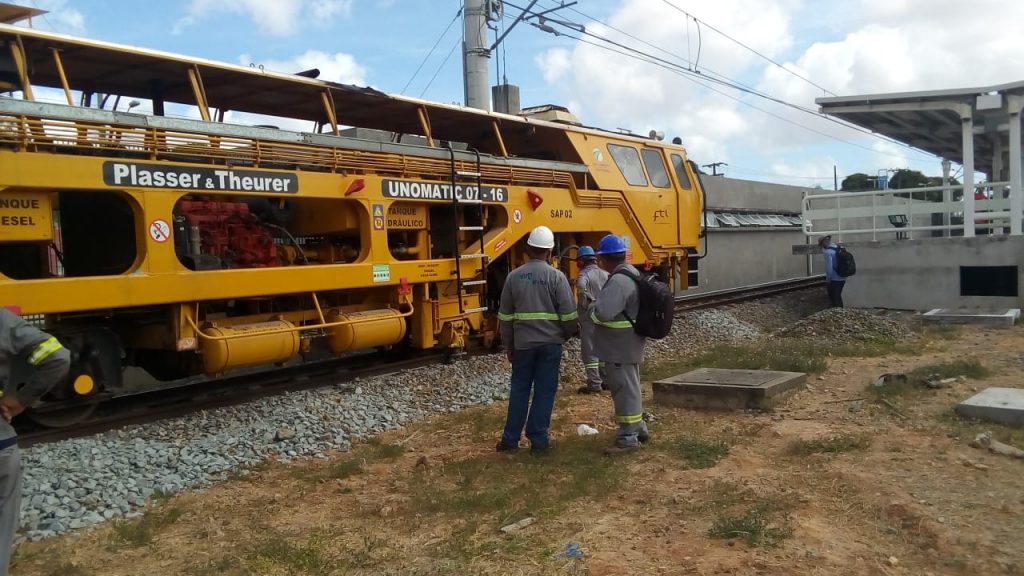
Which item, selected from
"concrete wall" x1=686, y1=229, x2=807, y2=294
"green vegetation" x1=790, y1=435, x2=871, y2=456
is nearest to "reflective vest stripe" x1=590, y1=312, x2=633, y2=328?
"green vegetation" x1=790, y1=435, x2=871, y2=456

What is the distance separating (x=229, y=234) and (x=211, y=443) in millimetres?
2260

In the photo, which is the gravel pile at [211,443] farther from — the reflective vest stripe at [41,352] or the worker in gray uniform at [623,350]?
the worker in gray uniform at [623,350]

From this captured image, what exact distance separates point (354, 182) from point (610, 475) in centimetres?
412

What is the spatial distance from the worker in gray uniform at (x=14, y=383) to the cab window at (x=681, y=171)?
10858mm

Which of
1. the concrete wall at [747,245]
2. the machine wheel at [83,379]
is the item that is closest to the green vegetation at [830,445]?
the machine wheel at [83,379]

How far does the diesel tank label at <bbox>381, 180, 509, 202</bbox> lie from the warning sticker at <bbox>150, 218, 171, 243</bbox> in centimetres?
230

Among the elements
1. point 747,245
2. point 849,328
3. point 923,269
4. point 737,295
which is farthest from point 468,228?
point 747,245

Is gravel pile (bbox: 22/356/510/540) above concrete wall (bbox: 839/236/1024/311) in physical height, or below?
below

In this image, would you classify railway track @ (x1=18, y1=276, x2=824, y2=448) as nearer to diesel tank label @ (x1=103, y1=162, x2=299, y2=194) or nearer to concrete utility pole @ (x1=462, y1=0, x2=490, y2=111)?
diesel tank label @ (x1=103, y1=162, x2=299, y2=194)

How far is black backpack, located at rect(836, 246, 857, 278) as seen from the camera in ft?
45.5

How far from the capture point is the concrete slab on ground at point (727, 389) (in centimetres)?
653

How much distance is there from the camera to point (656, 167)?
1248 cm

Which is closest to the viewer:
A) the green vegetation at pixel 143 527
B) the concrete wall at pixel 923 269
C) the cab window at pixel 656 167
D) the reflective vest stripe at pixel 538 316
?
the green vegetation at pixel 143 527

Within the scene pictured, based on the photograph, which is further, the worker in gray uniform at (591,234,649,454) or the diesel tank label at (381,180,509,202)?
the diesel tank label at (381,180,509,202)
